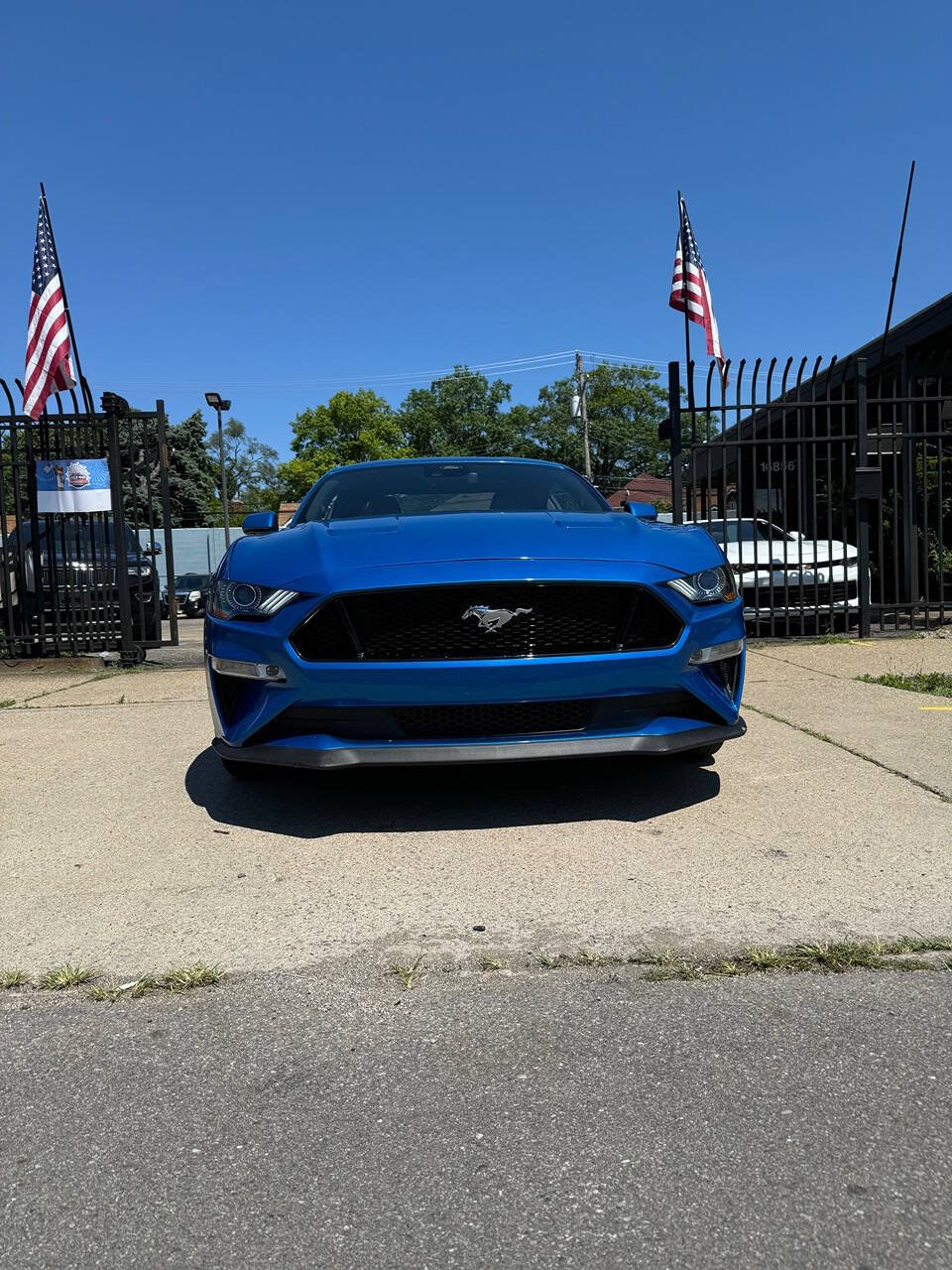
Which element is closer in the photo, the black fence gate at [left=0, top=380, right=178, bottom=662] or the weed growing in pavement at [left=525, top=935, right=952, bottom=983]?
the weed growing in pavement at [left=525, top=935, right=952, bottom=983]

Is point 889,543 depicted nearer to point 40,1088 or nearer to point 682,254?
point 682,254

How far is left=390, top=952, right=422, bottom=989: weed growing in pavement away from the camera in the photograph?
2377mm

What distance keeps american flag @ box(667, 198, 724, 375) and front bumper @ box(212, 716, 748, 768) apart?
8727 mm

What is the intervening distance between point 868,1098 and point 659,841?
4.94 feet

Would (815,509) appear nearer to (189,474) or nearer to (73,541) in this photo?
(73,541)

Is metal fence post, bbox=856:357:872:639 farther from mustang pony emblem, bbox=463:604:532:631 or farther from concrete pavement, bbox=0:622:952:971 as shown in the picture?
mustang pony emblem, bbox=463:604:532:631

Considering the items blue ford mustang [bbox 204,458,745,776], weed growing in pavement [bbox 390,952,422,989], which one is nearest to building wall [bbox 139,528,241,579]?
blue ford mustang [bbox 204,458,745,776]

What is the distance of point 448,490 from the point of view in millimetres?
5098

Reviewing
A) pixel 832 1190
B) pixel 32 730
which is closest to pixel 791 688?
pixel 32 730

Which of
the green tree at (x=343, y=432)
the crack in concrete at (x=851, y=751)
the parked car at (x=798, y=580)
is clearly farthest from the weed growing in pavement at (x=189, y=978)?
the green tree at (x=343, y=432)

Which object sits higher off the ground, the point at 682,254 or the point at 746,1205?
the point at 682,254

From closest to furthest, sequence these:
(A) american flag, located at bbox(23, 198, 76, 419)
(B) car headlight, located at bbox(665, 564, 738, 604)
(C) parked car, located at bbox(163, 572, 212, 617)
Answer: (B) car headlight, located at bbox(665, 564, 738, 604), (A) american flag, located at bbox(23, 198, 76, 419), (C) parked car, located at bbox(163, 572, 212, 617)

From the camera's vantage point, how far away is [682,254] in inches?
441

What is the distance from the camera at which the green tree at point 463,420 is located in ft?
220
